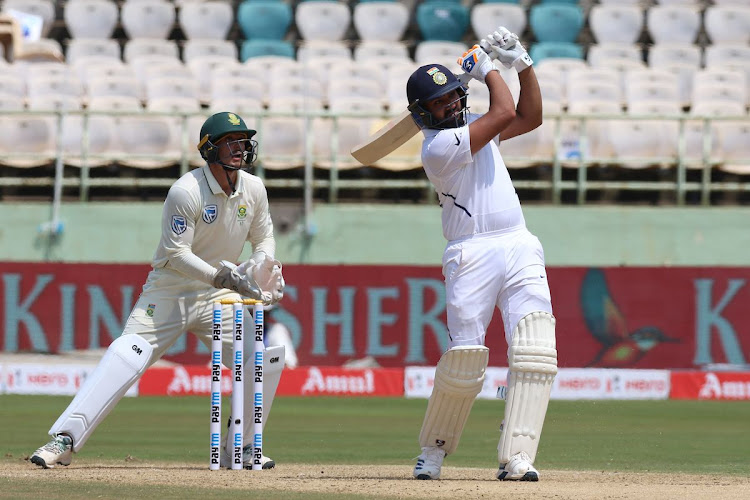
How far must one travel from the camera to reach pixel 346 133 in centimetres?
1653

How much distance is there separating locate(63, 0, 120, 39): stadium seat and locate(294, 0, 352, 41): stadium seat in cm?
259

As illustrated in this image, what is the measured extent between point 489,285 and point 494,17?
12828 millimetres

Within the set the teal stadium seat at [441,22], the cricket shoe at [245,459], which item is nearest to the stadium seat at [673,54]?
the teal stadium seat at [441,22]

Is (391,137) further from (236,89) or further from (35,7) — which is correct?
(35,7)

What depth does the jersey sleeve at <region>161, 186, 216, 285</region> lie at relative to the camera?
7242 mm

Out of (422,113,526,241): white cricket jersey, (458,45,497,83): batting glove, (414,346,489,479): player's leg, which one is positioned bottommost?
(414,346,489,479): player's leg

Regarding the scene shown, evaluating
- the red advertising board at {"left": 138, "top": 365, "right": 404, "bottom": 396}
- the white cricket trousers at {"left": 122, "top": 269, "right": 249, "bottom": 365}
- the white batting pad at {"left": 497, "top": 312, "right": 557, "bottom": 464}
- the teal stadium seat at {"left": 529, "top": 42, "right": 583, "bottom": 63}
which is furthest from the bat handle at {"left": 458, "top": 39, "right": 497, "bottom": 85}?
the teal stadium seat at {"left": 529, "top": 42, "right": 583, "bottom": 63}

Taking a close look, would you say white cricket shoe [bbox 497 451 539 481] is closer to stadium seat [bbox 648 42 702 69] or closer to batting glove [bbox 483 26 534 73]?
batting glove [bbox 483 26 534 73]

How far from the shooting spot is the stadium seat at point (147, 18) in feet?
62.9

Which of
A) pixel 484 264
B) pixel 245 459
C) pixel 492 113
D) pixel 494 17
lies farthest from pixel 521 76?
pixel 494 17

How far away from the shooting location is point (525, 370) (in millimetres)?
6652

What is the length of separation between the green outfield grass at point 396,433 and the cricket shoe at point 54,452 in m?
0.98

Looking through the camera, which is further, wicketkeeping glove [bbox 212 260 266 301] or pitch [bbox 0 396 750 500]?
wicketkeeping glove [bbox 212 260 266 301]

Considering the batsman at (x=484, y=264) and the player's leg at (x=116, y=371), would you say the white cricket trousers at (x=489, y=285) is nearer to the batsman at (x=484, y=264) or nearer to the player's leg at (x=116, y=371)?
the batsman at (x=484, y=264)
